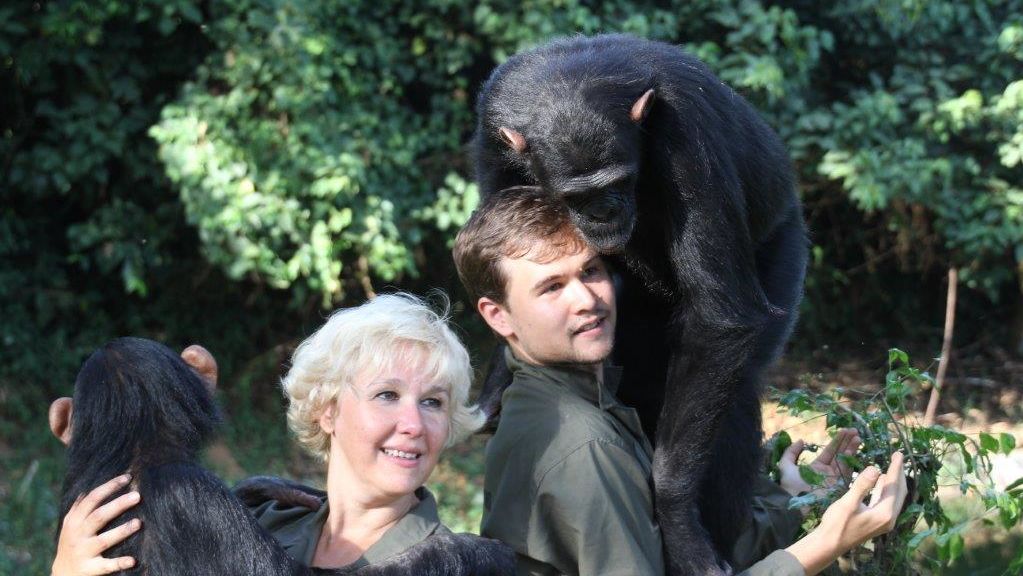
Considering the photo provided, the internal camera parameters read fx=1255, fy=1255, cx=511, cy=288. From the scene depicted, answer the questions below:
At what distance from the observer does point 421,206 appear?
9109 millimetres

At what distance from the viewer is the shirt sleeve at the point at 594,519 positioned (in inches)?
121

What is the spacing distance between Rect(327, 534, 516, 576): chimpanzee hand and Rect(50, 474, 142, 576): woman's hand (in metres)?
0.48

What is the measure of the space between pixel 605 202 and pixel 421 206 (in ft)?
17.2

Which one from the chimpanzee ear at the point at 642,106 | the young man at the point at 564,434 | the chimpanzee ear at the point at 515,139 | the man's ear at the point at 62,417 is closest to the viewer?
the young man at the point at 564,434

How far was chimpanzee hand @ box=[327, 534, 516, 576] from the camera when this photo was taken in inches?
122

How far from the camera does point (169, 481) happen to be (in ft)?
10.0

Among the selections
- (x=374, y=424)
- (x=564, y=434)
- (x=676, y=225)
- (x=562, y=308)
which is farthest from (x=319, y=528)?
(x=676, y=225)

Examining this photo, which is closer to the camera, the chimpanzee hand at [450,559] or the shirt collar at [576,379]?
the chimpanzee hand at [450,559]

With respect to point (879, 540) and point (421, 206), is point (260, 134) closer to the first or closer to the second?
point (421, 206)

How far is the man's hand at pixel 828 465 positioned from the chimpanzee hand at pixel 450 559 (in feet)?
3.85

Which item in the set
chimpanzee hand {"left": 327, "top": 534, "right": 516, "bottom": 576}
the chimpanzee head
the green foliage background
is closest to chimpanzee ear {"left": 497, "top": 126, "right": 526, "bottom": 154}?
the chimpanzee head

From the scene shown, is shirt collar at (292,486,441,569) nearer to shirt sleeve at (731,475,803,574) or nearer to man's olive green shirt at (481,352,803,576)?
man's olive green shirt at (481,352,803,576)

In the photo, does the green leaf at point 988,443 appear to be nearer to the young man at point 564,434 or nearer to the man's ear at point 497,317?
the young man at point 564,434

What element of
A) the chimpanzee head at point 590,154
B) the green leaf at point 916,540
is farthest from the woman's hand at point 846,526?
the chimpanzee head at point 590,154
